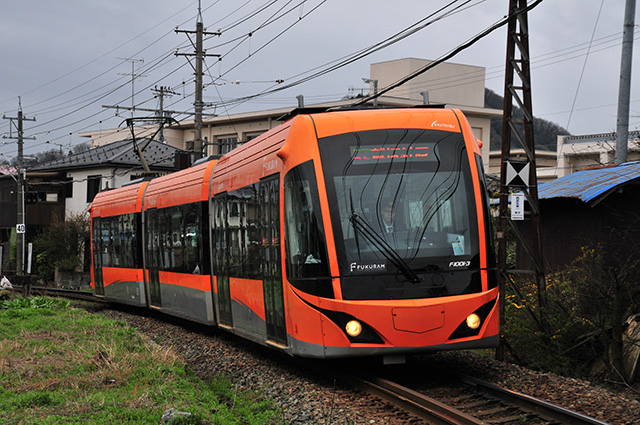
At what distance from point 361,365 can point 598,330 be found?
3.83 m

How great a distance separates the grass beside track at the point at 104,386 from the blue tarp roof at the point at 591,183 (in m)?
8.85

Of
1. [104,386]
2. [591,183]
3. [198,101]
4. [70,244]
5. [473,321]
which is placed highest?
[198,101]

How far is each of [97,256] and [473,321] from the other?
57.3 ft

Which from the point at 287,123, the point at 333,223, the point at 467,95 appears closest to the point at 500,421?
the point at 333,223

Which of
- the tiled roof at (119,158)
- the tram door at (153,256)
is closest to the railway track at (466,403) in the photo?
the tram door at (153,256)

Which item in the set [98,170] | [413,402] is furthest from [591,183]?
[98,170]

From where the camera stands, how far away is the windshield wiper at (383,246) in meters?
9.19

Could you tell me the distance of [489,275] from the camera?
9.52m

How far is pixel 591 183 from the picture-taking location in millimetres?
17141

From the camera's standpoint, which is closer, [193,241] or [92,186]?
[193,241]

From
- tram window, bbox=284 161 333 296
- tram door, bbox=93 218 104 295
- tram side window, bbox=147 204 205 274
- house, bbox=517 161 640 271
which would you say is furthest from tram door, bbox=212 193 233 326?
tram door, bbox=93 218 104 295

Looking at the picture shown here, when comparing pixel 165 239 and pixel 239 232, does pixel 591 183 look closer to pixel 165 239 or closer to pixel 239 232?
pixel 239 232

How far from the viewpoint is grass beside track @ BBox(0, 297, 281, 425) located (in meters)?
7.76

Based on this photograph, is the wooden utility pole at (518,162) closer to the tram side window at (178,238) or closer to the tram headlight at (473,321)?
the tram headlight at (473,321)
